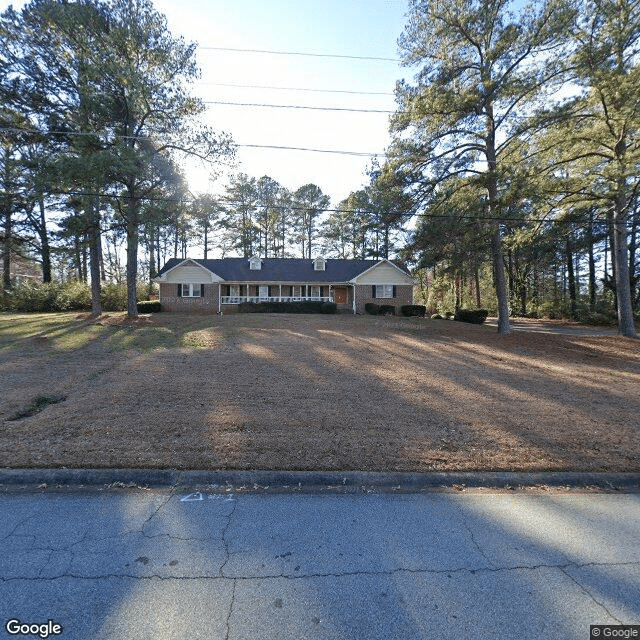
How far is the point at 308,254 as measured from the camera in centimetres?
4484

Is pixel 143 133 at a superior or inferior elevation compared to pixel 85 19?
inferior

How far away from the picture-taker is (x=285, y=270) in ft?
100

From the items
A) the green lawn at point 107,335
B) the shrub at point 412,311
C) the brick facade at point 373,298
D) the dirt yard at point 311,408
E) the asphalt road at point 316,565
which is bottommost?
the asphalt road at point 316,565

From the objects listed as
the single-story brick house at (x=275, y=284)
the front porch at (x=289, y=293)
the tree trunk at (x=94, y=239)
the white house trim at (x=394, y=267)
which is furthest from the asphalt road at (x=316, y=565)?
the front porch at (x=289, y=293)

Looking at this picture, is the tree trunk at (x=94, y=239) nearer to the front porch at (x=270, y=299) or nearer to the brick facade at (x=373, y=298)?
the front porch at (x=270, y=299)

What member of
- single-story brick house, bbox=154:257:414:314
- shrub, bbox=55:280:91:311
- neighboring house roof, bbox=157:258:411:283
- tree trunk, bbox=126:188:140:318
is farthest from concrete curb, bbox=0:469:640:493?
shrub, bbox=55:280:91:311

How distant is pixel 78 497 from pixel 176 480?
85cm

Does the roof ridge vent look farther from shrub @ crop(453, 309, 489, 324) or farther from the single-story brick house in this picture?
shrub @ crop(453, 309, 489, 324)

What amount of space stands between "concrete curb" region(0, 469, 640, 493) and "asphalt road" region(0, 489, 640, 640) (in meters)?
0.16

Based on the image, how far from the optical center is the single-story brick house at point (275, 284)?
2748cm

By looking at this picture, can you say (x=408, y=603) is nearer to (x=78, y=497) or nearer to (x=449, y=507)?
(x=449, y=507)

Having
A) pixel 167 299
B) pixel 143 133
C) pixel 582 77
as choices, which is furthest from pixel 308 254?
pixel 582 77

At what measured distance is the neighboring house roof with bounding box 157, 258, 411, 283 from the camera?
2897 centimetres

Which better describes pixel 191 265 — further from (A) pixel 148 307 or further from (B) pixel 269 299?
(B) pixel 269 299
